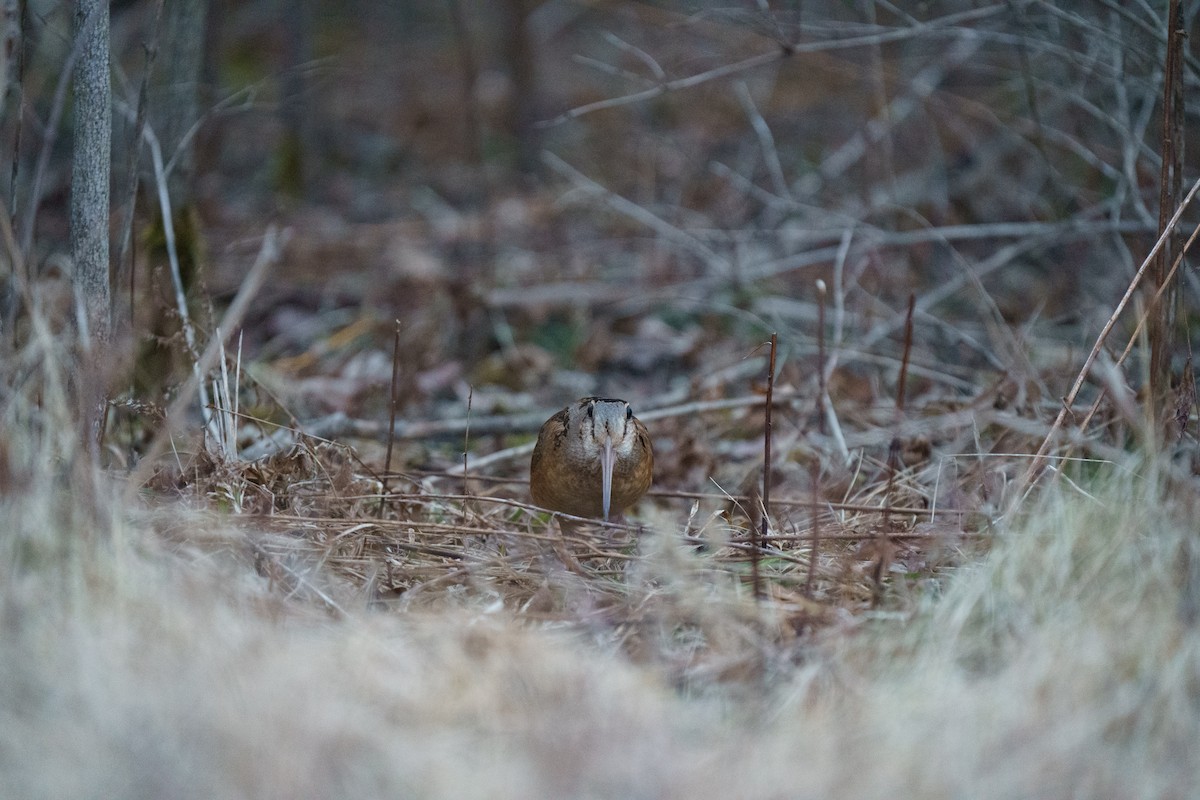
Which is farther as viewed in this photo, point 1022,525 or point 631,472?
point 631,472

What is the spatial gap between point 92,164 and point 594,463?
1868 mm

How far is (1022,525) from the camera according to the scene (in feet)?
10.4

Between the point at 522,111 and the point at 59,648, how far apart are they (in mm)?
8138

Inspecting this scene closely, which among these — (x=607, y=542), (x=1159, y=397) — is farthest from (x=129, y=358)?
(x=1159, y=397)

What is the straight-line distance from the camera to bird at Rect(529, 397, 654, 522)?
3916 millimetres

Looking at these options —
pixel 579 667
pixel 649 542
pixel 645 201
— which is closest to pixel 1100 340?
pixel 649 542

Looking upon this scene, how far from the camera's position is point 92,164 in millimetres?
3316

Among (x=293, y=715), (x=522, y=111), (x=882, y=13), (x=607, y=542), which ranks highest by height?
(x=882, y=13)

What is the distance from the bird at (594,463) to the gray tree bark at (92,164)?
1536mm

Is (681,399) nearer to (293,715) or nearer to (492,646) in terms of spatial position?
(492,646)

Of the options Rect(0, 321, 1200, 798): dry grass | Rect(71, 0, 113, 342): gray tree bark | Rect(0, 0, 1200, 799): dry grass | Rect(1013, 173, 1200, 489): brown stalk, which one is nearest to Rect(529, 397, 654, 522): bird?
Rect(0, 0, 1200, 799): dry grass

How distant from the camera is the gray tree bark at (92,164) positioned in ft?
10.7

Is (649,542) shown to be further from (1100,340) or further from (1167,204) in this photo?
(1167,204)

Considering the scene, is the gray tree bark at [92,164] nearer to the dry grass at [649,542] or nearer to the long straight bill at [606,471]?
the dry grass at [649,542]
